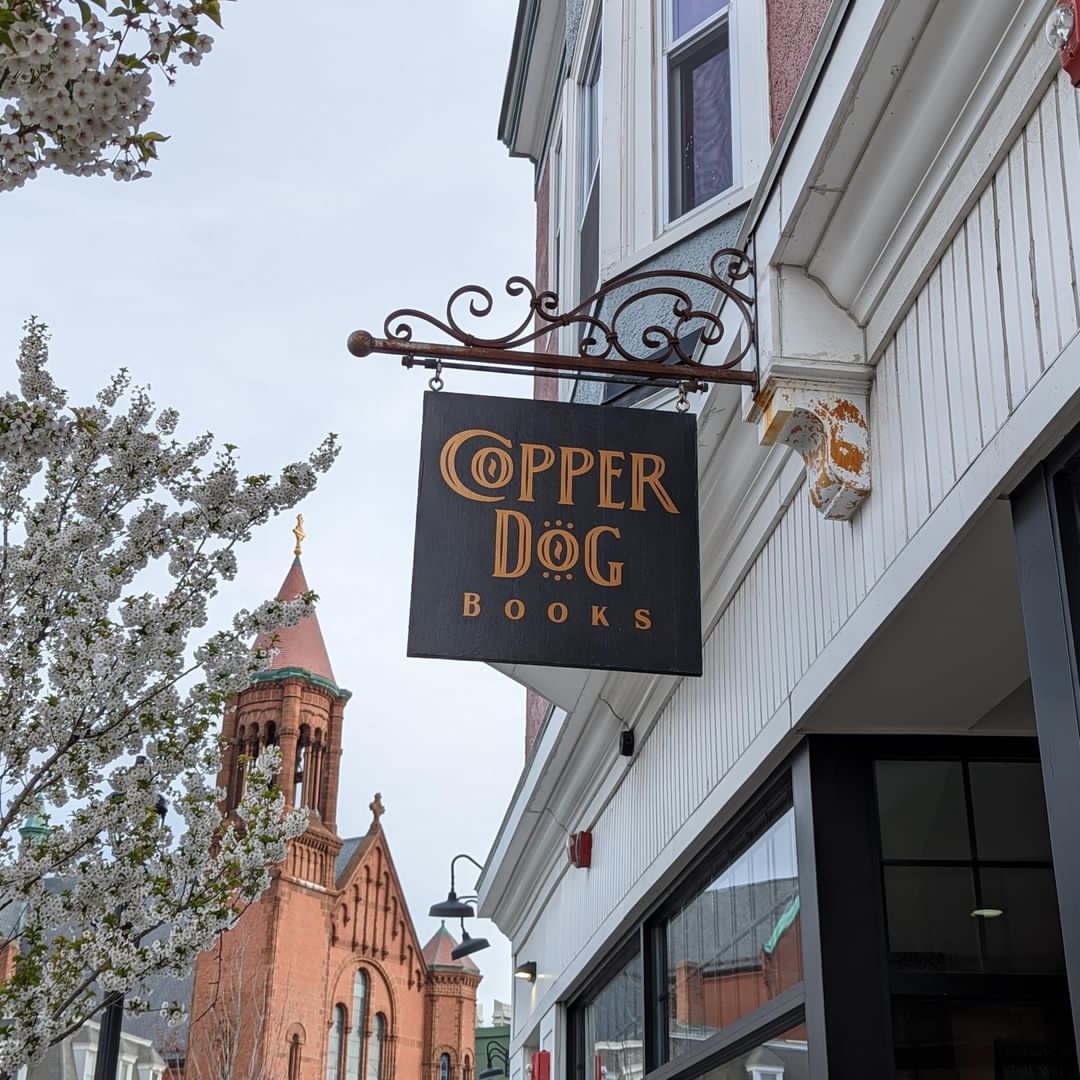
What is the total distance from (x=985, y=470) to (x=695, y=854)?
9.63ft

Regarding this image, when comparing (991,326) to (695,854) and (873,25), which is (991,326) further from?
(695,854)

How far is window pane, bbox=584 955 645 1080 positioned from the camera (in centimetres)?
673

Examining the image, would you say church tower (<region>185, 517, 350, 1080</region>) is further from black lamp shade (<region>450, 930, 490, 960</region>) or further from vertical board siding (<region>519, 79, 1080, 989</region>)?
vertical board siding (<region>519, 79, 1080, 989</region>)

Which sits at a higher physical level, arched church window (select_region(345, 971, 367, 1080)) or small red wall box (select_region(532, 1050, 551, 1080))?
arched church window (select_region(345, 971, 367, 1080))

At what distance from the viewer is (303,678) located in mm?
57125

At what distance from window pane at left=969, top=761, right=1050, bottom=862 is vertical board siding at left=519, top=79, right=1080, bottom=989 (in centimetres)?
64

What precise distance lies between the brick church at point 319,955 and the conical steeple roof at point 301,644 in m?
0.06

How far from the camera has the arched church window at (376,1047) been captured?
181 feet

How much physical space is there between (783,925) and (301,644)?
2189 inches

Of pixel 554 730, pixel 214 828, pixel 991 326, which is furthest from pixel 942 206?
pixel 214 828

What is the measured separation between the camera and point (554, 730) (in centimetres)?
823

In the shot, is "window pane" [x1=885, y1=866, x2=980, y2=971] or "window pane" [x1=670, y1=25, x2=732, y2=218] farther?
"window pane" [x1=670, y1=25, x2=732, y2=218]

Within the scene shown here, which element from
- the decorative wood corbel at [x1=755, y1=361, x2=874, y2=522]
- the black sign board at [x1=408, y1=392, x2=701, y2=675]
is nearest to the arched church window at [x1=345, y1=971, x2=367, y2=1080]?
the black sign board at [x1=408, y1=392, x2=701, y2=675]

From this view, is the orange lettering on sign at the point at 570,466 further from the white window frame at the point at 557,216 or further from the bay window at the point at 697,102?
the white window frame at the point at 557,216
